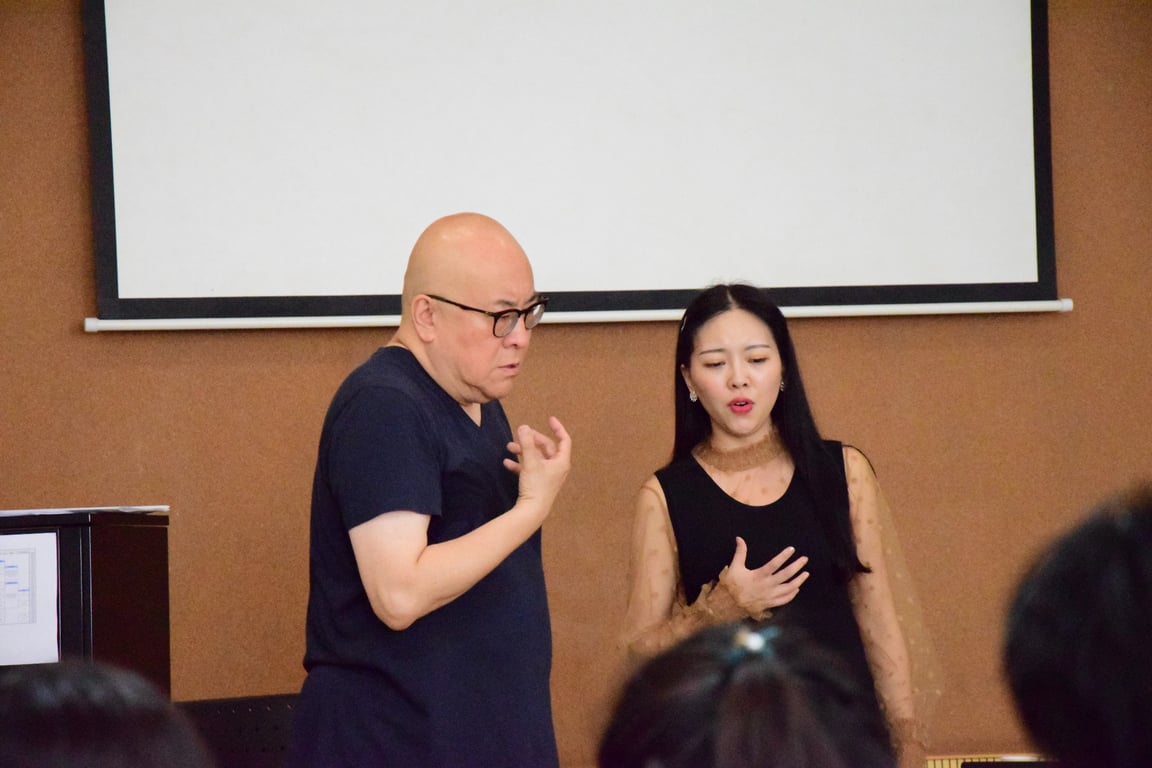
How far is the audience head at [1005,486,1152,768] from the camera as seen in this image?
0.65m

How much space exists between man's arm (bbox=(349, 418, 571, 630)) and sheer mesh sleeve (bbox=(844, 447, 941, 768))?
2.70ft

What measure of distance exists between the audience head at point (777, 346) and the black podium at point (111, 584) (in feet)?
3.39

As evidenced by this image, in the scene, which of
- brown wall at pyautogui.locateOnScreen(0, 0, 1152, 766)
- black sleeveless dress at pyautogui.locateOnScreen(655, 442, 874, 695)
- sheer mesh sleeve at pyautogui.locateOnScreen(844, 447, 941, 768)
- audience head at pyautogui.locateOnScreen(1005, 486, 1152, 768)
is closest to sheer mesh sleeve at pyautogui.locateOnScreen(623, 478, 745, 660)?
black sleeveless dress at pyautogui.locateOnScreen(655, 442, 874, 695)

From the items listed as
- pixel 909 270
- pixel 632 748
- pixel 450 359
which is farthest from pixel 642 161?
pixel 632 748

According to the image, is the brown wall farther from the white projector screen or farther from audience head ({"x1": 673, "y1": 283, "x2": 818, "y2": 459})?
audience head ({"x1": 673, "y1": 283, "x2": 818, "y2": 459})

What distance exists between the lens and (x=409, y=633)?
1.82 meters

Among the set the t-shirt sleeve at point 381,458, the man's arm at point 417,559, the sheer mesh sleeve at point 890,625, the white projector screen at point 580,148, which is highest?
the white projector screen at point 580,148

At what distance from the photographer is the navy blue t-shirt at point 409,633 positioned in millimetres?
1784

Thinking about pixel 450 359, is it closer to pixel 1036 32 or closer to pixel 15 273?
pixel 15 273

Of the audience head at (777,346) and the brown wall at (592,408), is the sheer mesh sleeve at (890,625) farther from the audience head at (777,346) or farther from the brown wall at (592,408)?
the brown wall at (592,408)

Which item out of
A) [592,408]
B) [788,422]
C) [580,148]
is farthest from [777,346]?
[580,148]

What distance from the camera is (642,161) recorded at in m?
3.19

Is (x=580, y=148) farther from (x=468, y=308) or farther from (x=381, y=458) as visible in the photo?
(x=381, y=458)

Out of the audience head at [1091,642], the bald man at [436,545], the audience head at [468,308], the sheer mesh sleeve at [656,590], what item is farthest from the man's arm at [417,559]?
the audience head at [1091,642]
